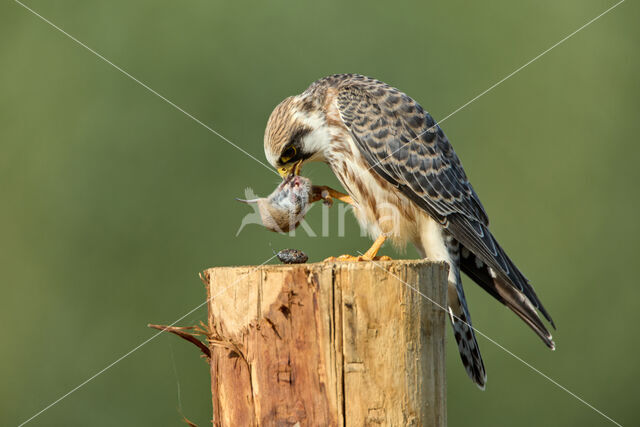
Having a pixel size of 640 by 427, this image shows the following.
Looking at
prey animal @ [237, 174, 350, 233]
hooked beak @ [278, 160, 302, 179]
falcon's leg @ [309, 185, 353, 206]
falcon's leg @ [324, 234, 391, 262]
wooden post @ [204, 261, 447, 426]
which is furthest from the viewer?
hooked beak @ [278, 160, 302, 179]

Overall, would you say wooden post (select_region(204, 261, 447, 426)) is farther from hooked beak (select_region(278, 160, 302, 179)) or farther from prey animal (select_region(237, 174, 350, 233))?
hooked beak (select_region(278, 160, 302, 179))

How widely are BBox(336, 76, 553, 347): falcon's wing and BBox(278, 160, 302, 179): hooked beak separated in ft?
1.28

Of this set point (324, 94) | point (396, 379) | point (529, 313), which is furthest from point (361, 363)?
point (324, 94)

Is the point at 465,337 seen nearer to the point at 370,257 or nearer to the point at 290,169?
the point at 370,257

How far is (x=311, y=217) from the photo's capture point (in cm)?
428

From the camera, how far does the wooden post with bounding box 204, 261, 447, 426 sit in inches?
88.3

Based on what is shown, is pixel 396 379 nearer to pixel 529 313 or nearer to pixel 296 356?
pixel 296 356

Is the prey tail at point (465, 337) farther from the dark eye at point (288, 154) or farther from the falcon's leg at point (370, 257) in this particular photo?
the dark eye at point (288, 154)

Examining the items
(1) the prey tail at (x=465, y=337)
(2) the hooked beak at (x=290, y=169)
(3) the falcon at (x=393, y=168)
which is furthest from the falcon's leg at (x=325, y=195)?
(1) the prey tail at (x=465, y=337)

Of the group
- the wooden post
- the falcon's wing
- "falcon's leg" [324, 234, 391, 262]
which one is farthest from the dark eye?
the wooden post

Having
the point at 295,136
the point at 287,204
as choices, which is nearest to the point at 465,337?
the point at 287,204

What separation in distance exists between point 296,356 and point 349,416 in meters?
0.27

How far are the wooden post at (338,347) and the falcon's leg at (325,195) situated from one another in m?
1.49

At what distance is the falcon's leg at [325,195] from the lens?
3.84 metres
